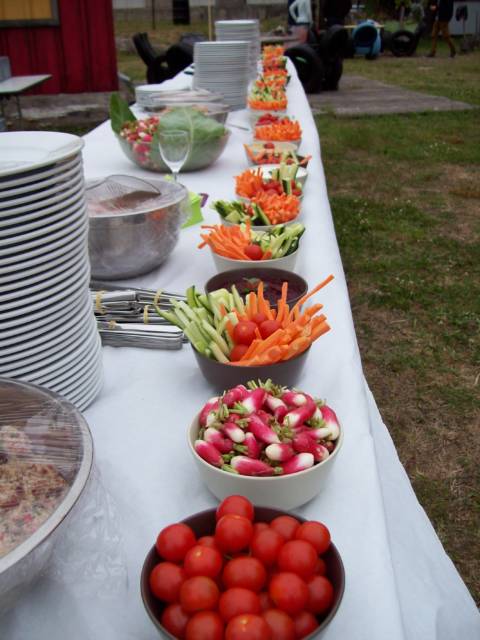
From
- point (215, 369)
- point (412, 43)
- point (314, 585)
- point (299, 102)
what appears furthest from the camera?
point (412, 43)

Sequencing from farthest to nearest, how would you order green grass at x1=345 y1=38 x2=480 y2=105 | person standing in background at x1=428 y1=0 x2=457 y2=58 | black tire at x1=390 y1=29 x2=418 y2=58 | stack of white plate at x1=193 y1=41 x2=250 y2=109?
black tire at x1=390 y1=29 x2=418 y2=58, person standing in background at x1=428 y1=0 x2=457 y2=58, green grass at x1=345 y1=38 x2=480 y2=105, stack of white plate at x1=193 y1=41 x2=250 y2=109

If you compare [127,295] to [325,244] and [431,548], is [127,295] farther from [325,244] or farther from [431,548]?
[431,548]

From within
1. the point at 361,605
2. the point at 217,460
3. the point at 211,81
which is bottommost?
the point at 361,605

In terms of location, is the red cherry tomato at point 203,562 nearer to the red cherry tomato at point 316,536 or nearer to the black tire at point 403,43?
the red cherry tomato at point 316,536

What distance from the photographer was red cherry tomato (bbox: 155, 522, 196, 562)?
28.2 inches

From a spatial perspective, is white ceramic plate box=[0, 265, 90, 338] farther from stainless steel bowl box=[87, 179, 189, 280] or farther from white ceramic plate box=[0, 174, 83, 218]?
stainless steel bowl box=[87, 179, 189, 280]

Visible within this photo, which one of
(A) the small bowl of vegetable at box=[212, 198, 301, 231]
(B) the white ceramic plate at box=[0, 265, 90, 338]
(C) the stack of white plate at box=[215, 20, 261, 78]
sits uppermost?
(C) the stack of white plate at box=[215, 20, 261, 78]

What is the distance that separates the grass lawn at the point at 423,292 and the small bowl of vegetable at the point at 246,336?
119 centimetres

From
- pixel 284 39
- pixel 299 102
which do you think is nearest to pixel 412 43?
pixel 284 39

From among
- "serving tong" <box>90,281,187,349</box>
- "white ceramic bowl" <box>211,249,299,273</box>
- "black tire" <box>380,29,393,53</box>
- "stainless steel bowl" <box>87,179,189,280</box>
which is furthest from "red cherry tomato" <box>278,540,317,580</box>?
"black tire" <box>380,29,393,53</box>

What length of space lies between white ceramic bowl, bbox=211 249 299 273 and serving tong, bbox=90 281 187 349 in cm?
13

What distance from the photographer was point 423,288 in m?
3.64

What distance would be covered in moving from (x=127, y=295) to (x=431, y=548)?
2.82 ft

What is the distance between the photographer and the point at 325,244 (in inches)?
72.5
